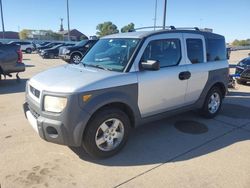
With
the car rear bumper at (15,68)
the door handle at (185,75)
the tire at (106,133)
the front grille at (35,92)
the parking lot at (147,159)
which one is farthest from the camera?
the car rear bumper at (15,68)

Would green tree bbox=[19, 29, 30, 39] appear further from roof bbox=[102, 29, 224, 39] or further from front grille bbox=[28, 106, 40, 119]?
front grille bbox=[28, 106, 40, 119]

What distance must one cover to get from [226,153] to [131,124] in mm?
1590

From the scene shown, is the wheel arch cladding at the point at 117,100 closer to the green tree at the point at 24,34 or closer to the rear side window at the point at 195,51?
the rear side window at the point at 195,51

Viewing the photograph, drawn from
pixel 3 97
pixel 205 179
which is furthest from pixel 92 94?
pixel 3 97

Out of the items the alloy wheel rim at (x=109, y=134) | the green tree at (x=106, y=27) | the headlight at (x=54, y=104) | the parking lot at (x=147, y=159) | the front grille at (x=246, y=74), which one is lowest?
the parking lot at (x=147, y=159)

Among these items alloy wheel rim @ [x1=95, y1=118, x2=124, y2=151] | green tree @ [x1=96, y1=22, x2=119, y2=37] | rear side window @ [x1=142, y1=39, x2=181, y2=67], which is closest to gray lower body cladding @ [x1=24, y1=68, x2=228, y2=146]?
alloy wheel rim @ [x1=95, y1=118, x2=124, y2=151]

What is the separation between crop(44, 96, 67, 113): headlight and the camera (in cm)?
322

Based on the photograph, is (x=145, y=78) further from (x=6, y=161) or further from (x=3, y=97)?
(x=3, y=97)

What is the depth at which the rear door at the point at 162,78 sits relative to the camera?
3977 millimetres

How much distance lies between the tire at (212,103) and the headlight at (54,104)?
3.32m

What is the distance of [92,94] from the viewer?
10.9 feet

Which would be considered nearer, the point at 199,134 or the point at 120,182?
the point at 120,182

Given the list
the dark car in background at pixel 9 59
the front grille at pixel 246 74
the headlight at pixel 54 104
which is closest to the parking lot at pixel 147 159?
the headlight at pixel 54 104

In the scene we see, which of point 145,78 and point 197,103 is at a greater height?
point 145,78
